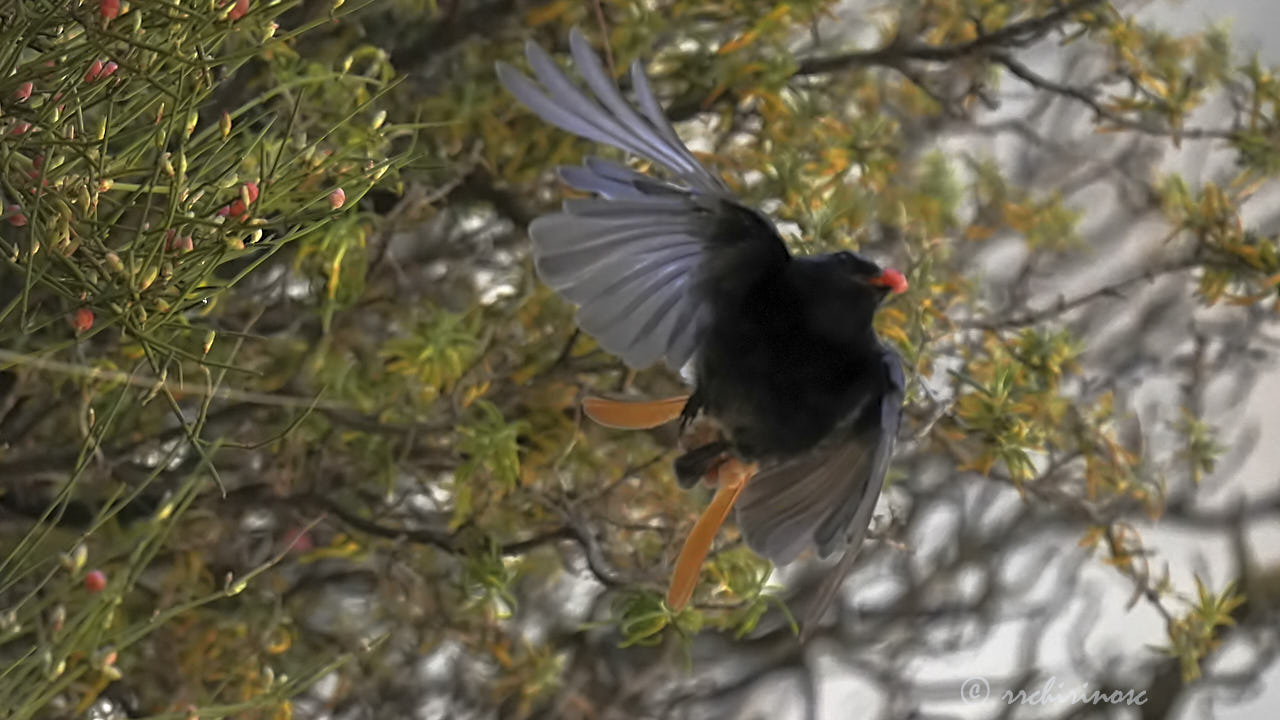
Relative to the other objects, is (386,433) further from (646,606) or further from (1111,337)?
(1111,337)

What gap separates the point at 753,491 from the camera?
482 millimetres

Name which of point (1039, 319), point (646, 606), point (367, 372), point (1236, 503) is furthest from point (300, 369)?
point (1236, 503)

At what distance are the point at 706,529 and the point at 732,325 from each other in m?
0.08

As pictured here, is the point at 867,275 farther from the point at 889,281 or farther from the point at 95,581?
the point at 95,581

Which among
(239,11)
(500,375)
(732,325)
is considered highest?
(239,11)

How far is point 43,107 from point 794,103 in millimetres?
415

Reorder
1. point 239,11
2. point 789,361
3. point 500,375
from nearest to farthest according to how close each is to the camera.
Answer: point 239,11 < point 789,361 < point 500,375

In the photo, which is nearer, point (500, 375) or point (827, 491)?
point (827, 491)

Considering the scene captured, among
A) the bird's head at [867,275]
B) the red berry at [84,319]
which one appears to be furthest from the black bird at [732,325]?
the red berry at [84,319]

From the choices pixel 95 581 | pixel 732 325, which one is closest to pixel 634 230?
pixel 732 325

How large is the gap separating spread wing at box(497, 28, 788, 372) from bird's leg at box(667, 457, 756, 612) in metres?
0.06

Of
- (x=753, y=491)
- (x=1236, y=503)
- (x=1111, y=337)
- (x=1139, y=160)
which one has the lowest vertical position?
(x=1236, y=503)

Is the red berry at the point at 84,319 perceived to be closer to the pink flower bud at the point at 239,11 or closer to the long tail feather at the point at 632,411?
the pink flower bud at the point at 239,11

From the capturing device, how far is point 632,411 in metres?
0.51
